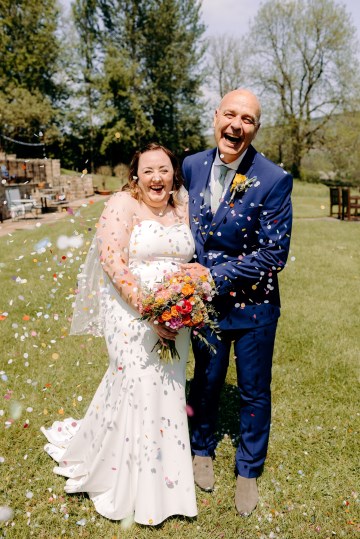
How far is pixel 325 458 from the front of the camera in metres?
3.92

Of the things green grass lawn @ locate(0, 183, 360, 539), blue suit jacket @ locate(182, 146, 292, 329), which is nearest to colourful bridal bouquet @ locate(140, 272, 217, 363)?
blue suit jacket @ locate(182, 146, 292, 329)

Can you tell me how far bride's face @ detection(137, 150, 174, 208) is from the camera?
3023 mm

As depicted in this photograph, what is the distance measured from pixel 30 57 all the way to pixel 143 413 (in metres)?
44.7

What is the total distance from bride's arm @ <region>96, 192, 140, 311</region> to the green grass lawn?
231 millimetres

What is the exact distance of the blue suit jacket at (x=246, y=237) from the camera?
2.96 metres

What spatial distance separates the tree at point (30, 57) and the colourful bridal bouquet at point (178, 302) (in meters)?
37.4

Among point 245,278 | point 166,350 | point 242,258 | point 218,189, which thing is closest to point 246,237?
point 242,258

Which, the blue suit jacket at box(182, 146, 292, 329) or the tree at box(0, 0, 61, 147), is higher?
the tree at box(0, 0, 61, 147)

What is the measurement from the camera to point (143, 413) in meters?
3.06

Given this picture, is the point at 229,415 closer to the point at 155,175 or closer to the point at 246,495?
A: the point at 246,495

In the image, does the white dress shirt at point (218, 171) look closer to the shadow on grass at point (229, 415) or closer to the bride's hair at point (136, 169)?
the bride's hair at point (136, 169)

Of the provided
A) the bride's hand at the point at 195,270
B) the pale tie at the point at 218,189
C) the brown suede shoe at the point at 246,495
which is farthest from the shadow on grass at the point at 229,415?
the pale tie at the point at 218,189

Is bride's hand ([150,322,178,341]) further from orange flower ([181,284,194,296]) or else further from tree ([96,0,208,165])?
tree ([96,0,208,165])

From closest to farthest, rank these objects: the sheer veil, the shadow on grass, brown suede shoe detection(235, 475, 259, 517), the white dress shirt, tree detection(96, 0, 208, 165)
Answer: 1. the white dress shirt
2. brown suede shoe detection(235, 475, 259, 517)
3. the sheer veil
4. the shadow on grass
5. tree detection(96, 0, 208, 165)
